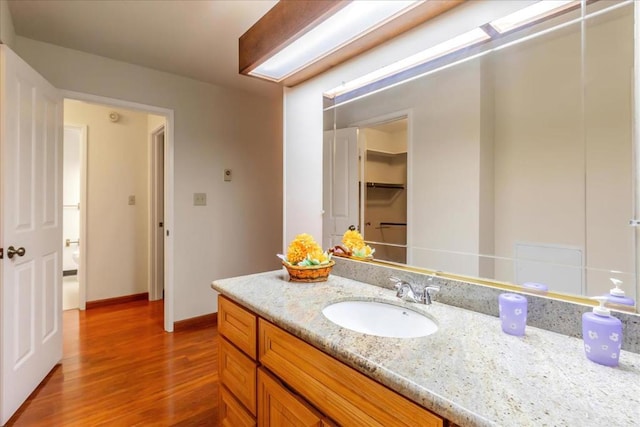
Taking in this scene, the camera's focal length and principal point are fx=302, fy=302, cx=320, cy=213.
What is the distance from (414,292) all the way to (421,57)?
3.34 ft

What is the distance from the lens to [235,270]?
3.16m

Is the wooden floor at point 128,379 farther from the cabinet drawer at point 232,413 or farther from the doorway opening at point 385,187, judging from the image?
the doorway opening at point 385,187

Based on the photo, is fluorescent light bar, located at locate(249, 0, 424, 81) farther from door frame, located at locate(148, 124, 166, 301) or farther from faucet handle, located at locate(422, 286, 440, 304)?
door frame, located at locate(148, 124, 166, 301)

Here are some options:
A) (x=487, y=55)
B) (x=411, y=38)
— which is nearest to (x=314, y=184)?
(x=411, y=38)

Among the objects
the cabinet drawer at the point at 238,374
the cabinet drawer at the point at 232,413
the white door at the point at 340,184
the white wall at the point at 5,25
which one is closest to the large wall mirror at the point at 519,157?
the white door at the point at 340,184

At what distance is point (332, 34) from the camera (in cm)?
141

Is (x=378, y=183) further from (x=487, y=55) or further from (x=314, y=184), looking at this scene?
(x=487, y=55)

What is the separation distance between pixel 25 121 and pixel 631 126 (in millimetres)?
2731

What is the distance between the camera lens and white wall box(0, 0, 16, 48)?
1.61 m

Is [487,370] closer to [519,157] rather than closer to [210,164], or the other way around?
[519,157]

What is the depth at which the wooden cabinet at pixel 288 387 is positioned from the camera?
0.69 meters

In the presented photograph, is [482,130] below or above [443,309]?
above

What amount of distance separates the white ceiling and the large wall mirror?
1029 millimetres

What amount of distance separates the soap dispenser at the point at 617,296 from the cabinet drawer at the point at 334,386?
2.08 feet
